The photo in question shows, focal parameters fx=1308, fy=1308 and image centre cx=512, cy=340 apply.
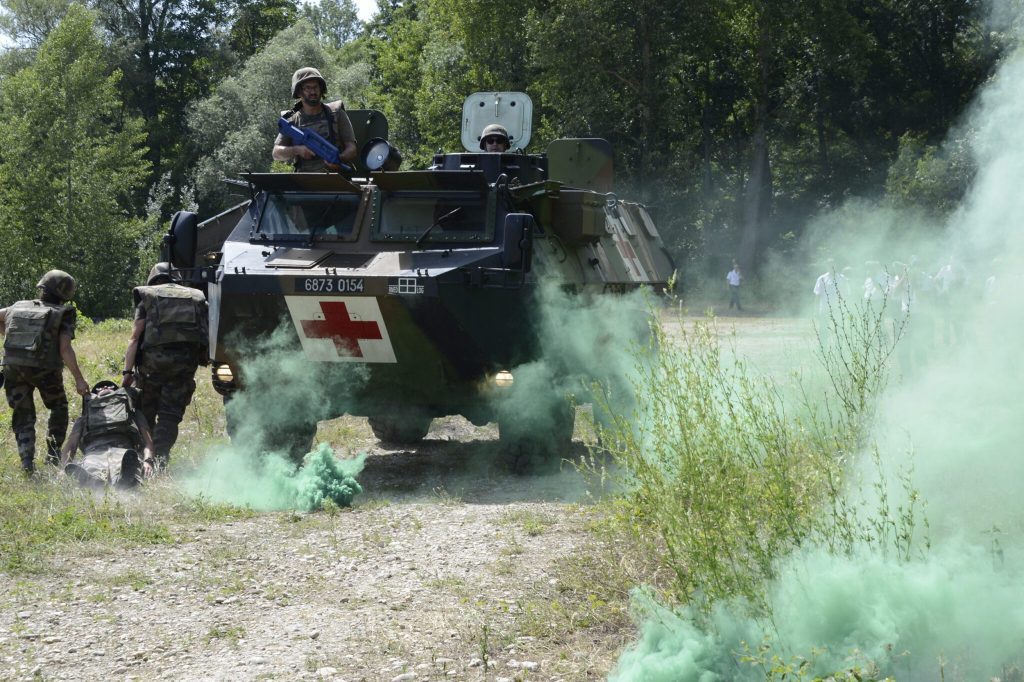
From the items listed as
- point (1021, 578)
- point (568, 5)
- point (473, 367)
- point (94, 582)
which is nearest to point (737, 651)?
point (1021, 578)

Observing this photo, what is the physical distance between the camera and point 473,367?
365 inches

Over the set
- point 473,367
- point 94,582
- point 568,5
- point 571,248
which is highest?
point 568,5

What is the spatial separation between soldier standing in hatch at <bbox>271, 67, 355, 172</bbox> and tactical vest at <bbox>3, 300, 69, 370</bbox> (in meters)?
2.08

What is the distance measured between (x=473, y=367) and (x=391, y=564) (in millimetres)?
2496

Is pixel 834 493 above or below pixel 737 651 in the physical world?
above

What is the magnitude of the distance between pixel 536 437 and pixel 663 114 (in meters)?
25.1

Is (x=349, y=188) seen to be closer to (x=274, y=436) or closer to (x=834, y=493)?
(x=274, y=436)

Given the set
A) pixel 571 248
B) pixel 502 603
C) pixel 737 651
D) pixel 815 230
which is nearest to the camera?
pixel 737 651

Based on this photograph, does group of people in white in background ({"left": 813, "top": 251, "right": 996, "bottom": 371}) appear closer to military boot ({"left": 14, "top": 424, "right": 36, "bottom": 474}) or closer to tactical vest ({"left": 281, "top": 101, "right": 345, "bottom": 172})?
Answer: tactical vest ({"left": 281, "top": 101, "right": 345, "bottom": 172})

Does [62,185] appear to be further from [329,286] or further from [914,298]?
[329,286]

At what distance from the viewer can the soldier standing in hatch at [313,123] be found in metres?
10.1

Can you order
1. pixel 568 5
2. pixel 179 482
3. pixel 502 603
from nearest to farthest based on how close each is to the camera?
pixel 502 603 → pixel 179 482 → pixel 568 5

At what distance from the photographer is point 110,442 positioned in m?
9.10

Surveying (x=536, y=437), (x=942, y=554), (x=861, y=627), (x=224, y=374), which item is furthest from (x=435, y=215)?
(x=861, y=627)
